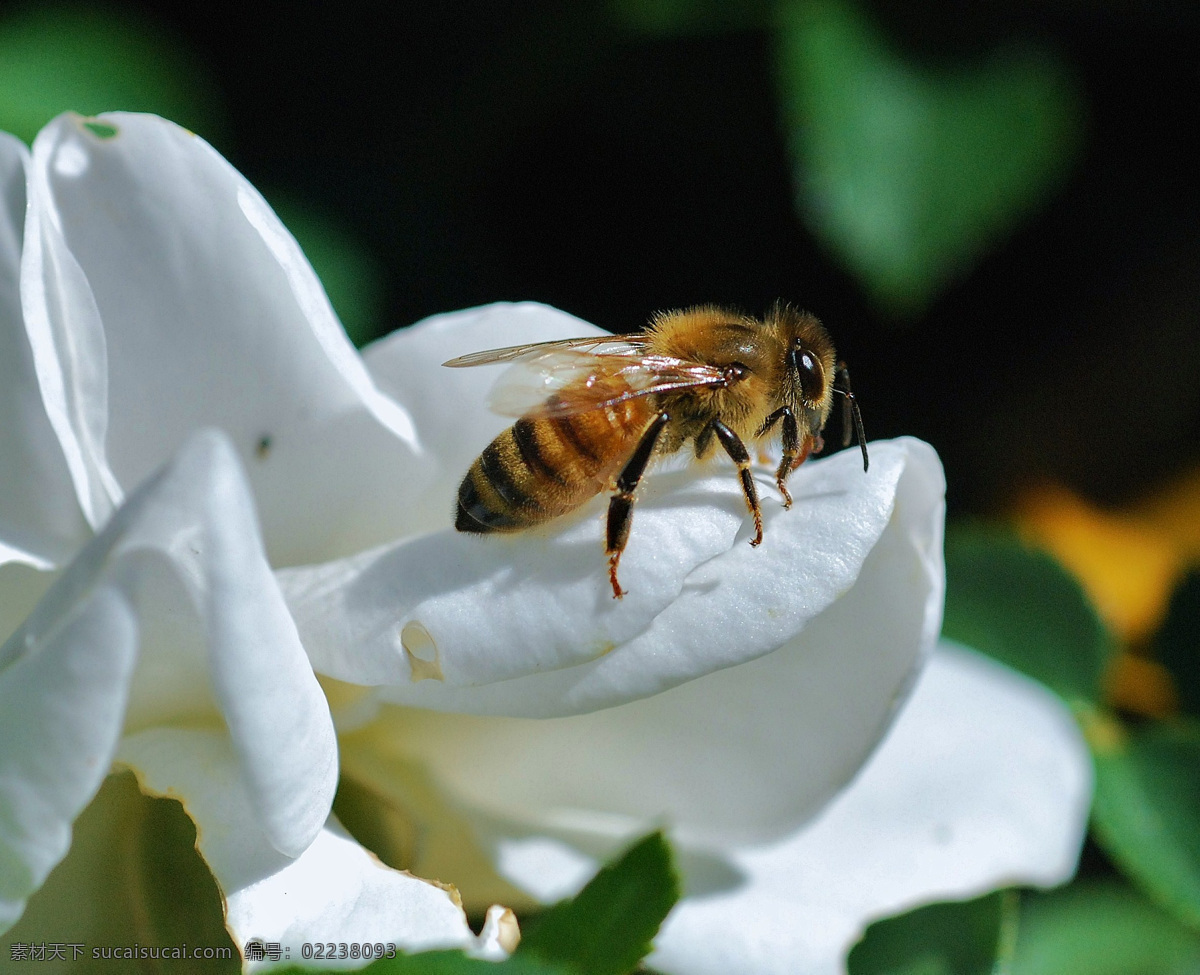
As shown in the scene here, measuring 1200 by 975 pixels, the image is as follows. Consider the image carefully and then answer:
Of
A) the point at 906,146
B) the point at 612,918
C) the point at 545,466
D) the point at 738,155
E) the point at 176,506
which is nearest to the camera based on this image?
the point at 176,506

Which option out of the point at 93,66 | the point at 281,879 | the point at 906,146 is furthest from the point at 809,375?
the point at 93,66

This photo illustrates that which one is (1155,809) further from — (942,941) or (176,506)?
(176,506)

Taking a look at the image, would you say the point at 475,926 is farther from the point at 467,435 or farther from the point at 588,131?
the point at 588,131

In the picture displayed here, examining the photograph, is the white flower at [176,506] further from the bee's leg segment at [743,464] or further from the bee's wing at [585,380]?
the bee's leg segment at [743,464]

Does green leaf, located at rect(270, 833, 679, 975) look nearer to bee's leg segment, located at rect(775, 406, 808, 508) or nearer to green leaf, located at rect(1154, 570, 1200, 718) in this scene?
bee's leg segment, located at rect(775, 406, 808, 508)

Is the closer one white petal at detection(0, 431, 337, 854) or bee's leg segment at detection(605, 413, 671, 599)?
white petal at detection(0, 431, 337, 854)

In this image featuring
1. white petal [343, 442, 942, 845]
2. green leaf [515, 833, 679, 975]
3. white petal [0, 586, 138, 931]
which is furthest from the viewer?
white petal [343, 442, 942, 845]

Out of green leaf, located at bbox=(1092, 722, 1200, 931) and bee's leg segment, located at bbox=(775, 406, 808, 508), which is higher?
bee's leg segment, located at bbox=(775, 406, 808, 508)

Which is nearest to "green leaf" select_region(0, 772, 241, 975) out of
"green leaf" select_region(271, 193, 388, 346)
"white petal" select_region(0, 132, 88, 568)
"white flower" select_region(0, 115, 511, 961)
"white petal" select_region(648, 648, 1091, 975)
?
Answer: "white flower" select_region(0, 115, 511, 961)
